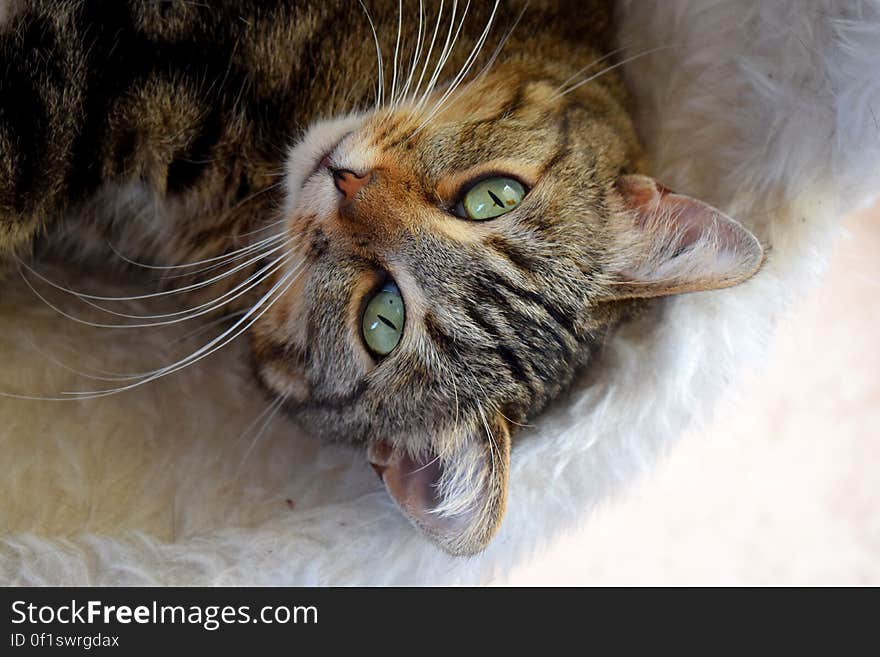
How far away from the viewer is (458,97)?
872 mm

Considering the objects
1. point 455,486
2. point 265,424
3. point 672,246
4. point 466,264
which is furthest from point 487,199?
point 265,424

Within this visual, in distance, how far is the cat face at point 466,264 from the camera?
81 cm

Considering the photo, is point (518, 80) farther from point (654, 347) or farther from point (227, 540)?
point (227, 540)

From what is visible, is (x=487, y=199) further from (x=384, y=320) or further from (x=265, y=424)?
(x=265, y=424)

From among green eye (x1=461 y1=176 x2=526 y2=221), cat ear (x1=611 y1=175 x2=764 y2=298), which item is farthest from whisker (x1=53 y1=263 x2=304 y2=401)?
cat ear (x1=611 y1=175 x2=764 y2=298)

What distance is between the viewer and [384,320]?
2.77ft

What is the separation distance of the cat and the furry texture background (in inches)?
3.3

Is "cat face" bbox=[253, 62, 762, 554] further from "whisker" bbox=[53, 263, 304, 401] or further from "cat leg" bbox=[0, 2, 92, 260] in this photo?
"cat leg" bbox=[0, 2, 92, 260]

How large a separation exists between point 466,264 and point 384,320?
Result: 0.37ft

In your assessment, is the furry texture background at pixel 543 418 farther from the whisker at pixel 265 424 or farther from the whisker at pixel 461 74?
the whisker at pixel 461 74

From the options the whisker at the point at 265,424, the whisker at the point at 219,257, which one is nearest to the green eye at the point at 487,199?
the whisker at the point at 219,257

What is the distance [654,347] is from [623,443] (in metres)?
0.12

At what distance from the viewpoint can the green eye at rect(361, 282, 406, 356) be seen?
0.84 metres
